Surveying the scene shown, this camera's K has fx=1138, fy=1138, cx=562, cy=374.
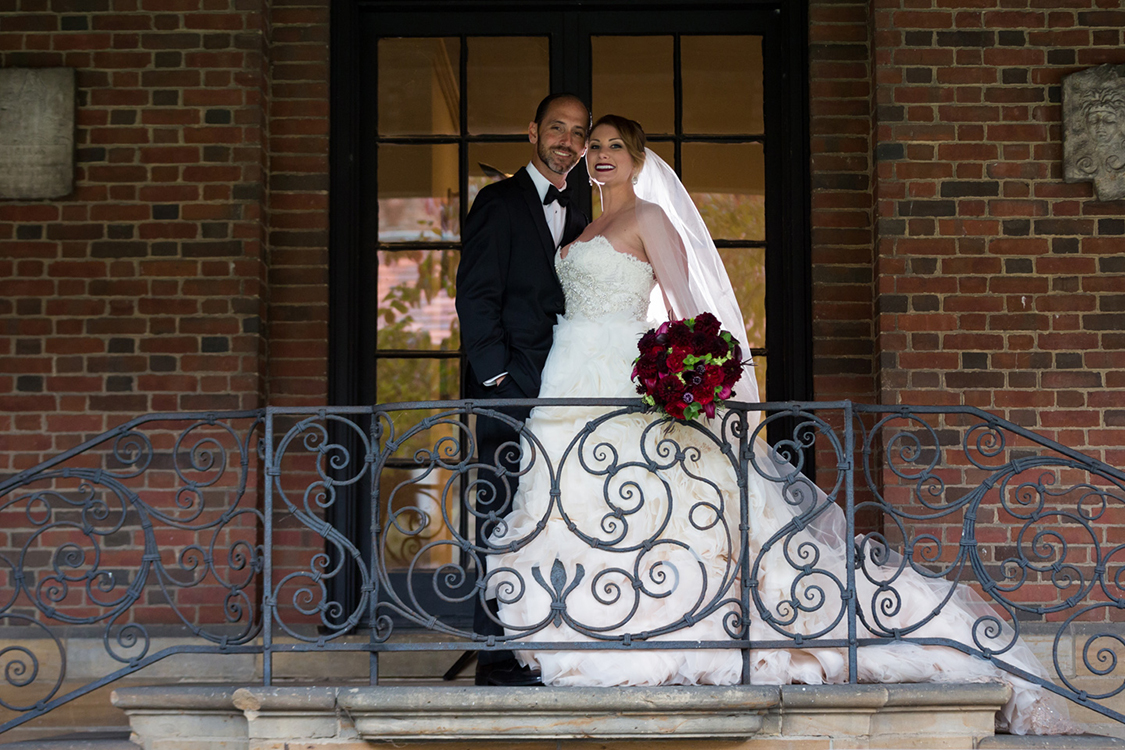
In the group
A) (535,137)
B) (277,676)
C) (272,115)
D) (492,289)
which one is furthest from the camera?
(272,115)

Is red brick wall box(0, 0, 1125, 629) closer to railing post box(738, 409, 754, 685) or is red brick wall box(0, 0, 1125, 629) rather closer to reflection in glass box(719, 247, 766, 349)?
reflection in glass box(719, 247, 766, 349)

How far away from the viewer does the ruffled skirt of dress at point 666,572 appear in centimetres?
390

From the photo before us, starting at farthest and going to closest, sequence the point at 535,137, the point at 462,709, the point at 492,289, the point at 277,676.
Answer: the point at 277,676, the point at 535,137, the point at 492,289, the point at 462,709

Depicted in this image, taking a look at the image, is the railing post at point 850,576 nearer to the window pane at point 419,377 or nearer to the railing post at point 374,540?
the railing post at point 374,540

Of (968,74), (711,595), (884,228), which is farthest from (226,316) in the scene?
(968,74)

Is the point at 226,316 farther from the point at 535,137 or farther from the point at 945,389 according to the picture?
the point at 945,389

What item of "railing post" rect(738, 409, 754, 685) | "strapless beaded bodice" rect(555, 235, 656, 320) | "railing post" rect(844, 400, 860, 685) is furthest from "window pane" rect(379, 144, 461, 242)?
"railing post" rect(844, 400, 860, 685)

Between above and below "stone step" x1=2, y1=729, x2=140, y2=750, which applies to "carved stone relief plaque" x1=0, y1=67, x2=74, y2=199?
above

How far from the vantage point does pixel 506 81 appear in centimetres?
579

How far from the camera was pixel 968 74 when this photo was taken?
5320 mm

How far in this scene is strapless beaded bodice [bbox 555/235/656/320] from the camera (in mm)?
4352

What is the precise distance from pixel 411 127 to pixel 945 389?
114 inches

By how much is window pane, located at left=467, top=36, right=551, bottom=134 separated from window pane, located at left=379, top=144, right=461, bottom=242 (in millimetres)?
243

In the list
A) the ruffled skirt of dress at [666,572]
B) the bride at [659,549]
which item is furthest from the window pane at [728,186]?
the ruffled skirt of dress at [666,572]
